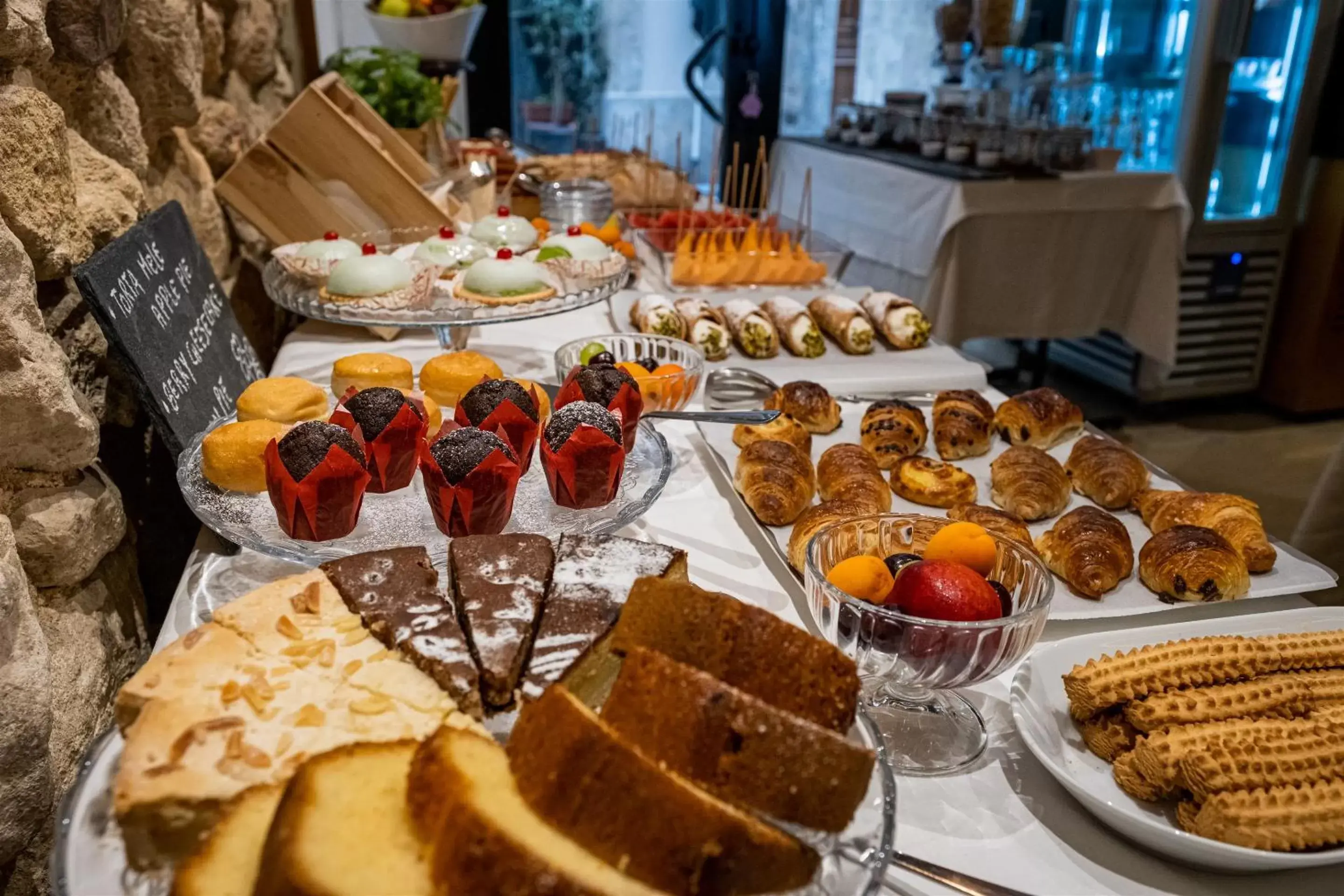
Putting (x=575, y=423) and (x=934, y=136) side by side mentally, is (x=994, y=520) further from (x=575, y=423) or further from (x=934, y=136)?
(x=934, y=136)

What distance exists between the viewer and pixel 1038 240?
4.24m

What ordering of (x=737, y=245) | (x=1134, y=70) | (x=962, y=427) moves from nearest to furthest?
1. (x=962, y=427)
2. (x=737, y=245)
3. (x=1134, y=70)

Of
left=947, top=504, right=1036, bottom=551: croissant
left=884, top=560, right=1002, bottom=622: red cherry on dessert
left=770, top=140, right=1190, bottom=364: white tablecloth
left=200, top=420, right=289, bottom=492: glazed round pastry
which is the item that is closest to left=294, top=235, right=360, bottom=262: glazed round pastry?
left=200, top=420, right=289, bottom=492: glazed round pastry

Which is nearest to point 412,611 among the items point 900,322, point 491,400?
point 491,400

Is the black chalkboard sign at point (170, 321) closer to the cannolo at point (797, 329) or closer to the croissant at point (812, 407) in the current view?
the croissant at point (812, 407)

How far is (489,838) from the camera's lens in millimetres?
604

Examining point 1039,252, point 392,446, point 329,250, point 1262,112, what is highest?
point 1262,112

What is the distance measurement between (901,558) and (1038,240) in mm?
3649

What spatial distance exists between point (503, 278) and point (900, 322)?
999 millimetres

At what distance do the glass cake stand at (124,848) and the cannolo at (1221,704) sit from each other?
0.30 m

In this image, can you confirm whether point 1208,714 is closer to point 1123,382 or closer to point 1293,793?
point 1293,793

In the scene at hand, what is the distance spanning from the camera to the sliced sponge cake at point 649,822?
0.63 m

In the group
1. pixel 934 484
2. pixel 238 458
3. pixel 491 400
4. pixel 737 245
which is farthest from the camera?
pixel 737 245

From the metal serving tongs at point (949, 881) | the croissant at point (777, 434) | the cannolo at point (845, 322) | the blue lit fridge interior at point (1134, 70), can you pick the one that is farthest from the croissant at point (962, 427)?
the blue lit fridge interior at point (1134, 70)
